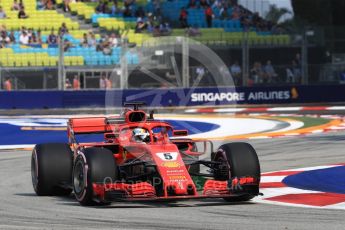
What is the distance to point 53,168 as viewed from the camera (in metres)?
11.4

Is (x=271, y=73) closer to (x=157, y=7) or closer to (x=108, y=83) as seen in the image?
(x=108, y=83)

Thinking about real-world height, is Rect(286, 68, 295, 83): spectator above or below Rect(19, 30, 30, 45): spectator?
below

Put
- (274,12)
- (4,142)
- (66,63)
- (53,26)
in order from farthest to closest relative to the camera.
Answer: (274,12), (53,26), (66,63), (4,142)

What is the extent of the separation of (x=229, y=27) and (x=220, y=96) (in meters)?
8.64

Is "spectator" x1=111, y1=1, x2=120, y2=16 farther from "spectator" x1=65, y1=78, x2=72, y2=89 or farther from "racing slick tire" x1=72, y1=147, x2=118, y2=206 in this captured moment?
"racing slick tire" x1=72, y1=147, x2=118, y2=206

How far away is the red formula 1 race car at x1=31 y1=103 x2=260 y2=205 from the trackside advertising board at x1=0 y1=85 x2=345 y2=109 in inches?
748

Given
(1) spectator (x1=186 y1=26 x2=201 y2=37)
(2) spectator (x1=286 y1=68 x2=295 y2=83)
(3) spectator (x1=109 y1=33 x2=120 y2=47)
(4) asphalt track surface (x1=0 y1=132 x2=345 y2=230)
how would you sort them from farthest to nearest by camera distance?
(1) spectator (x1=186 y1=26 x2=201 y2=37) → (2) spectator (x1=286 y1=68 x2=295 y2=83) → (3) spectator (x1=109 y1=33 x2=120 y2=47) → (4) asphalt track surface (x1=0 y1=132 x2=345 y2=230)

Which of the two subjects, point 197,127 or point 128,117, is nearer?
point 128,117

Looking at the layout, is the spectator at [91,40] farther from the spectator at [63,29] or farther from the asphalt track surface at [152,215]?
the asphalt track surface at [152,215]

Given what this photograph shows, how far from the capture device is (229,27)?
4016 centimetres

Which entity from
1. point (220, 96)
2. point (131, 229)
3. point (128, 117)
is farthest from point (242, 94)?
point (131, 229)

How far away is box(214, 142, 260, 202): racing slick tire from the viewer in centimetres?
1056

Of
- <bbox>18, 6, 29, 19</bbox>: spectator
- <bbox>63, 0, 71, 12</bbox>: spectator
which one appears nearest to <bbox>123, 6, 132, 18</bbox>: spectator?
<bbox>63, 0, 71, 12</bbox>: spectator

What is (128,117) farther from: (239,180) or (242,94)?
(242,94)
